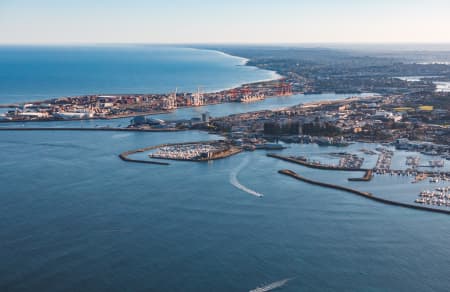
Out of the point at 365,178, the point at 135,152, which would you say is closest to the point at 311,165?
the point at 365,178

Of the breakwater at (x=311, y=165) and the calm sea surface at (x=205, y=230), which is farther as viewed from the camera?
the breakwater at (x=311, y=165)

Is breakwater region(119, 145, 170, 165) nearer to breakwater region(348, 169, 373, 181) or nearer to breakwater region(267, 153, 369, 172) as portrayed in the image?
breakwater region(267, 153, 369, 172)

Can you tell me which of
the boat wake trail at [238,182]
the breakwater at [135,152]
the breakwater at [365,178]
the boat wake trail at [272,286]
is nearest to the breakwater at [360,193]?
the breakwater at [365,178]

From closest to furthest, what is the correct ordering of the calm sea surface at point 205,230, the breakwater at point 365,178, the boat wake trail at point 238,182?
1. the calm sea surface at point 205,230
2. the boat wake trail at point 238,182
3. the breakwater at point 365,178

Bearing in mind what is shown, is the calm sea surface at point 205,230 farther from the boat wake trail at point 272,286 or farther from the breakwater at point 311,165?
the breakwater at point 311,165

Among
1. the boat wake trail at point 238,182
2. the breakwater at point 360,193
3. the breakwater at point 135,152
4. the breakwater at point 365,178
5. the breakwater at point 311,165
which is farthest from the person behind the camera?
the breakwater at point 135,152

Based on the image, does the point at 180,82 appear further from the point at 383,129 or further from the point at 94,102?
the point at 383,129

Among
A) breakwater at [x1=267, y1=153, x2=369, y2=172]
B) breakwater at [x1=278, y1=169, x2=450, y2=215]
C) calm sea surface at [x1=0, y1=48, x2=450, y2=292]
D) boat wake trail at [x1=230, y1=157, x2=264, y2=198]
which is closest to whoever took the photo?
calm sea surface at [x1=0, y1=48, x2=450, y2=292]

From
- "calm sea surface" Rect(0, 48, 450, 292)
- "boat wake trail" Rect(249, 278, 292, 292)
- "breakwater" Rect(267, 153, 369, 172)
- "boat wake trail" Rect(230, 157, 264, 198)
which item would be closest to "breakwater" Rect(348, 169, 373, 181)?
"calm sea surface" Rect(0, 48, 450, 292)

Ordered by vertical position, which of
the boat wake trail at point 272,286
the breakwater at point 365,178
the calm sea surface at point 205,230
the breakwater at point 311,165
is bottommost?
the boat wake trail at point 272,286
